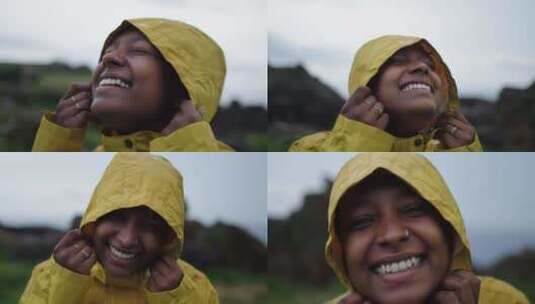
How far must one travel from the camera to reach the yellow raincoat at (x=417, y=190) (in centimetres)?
248

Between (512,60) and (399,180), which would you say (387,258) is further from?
(512,60)

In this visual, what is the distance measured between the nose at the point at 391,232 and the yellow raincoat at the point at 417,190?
94mm

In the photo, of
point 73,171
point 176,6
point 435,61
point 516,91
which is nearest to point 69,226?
point 73,171

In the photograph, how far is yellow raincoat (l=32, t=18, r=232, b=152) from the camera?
2.51m

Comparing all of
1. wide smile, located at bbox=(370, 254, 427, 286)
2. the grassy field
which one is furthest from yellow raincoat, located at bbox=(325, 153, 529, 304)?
the grassy field

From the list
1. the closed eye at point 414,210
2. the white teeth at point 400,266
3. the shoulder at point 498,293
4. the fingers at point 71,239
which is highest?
the closed eye at point 414,210

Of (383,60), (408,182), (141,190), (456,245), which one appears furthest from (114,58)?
(456,245)

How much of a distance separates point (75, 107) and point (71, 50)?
0.48ft

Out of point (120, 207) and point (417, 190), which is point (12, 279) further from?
point (417, 190)

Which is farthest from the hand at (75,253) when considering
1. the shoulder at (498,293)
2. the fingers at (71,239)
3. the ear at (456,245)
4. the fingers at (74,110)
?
the shoulder at (498,293)

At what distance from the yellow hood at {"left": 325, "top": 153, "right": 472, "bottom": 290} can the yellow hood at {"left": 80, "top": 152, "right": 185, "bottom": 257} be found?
37cm

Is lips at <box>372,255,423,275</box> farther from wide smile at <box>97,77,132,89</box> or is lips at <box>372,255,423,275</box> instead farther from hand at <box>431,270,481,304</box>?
wide smile at <box>97,77,132,89</box>

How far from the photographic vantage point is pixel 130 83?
252 centimetres

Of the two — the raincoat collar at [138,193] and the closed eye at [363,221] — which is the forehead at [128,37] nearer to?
the raincoat collar at [138,193]
